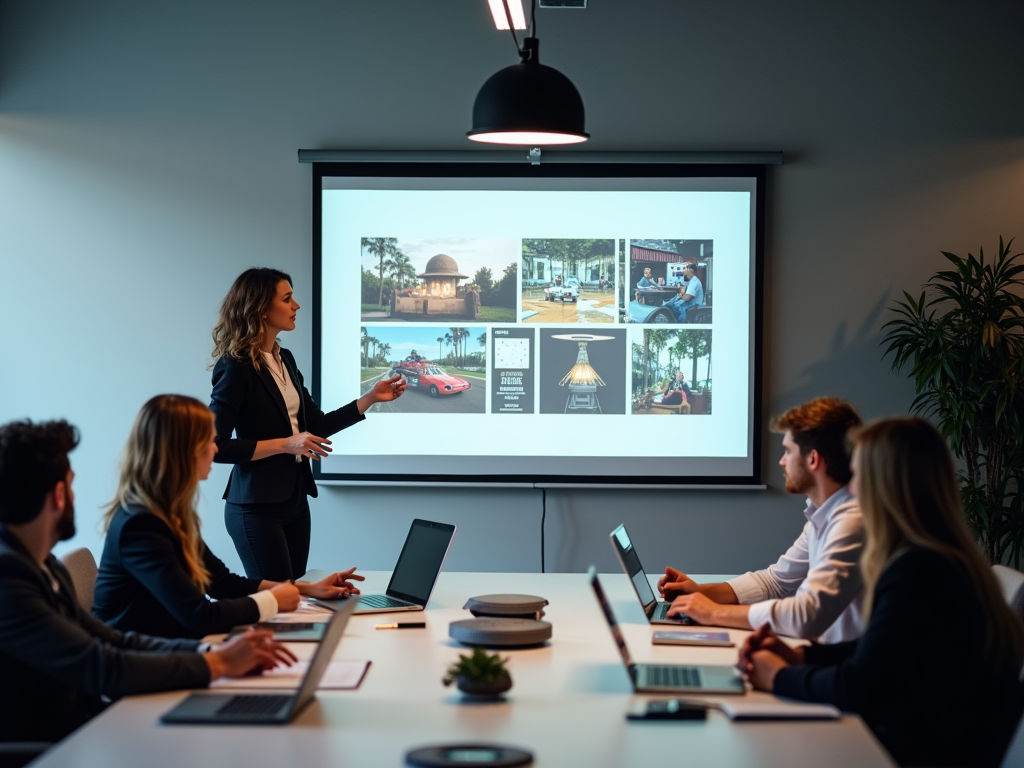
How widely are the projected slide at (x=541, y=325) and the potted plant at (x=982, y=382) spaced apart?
2.73ft

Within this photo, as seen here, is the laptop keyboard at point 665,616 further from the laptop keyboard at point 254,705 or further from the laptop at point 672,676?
the laptop keyboard at point 254,705

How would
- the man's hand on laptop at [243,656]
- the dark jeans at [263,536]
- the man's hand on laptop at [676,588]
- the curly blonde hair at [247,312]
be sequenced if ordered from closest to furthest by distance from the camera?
the man's hand on laptop at [243,656] < the man's hand on laptop at [676,588] < the dark jeans at [263,536] < the curly blonde hair at [247,312]

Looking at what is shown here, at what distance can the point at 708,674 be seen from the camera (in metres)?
2.32

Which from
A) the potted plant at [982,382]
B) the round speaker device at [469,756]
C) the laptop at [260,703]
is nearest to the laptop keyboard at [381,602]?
the laptop at [260,703]

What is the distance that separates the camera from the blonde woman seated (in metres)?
2.47

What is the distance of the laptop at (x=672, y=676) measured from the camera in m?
2.13

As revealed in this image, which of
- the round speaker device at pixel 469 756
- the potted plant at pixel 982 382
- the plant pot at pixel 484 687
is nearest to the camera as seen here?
the round speaker device at pixel 469 756

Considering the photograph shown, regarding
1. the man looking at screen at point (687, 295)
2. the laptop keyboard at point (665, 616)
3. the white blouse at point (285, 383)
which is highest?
the man looking at screen at point (687, 295)

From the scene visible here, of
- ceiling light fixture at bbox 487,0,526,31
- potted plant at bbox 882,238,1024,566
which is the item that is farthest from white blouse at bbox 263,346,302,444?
potted plant at bbox 882,238,1024,566

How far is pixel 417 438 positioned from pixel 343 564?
2.32 feet

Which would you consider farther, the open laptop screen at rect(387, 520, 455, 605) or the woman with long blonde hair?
the open laptop screen at rect(387, 520, 455, 605)

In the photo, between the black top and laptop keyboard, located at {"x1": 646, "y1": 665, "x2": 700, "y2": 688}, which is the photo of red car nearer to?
laptop keyboard, located at {"x1": 646, "y1": 665, "x2": 700, "y2": 688}

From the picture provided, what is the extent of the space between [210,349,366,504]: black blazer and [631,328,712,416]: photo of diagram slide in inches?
73.2

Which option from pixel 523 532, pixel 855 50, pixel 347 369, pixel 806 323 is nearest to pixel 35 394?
pixel 347 369
